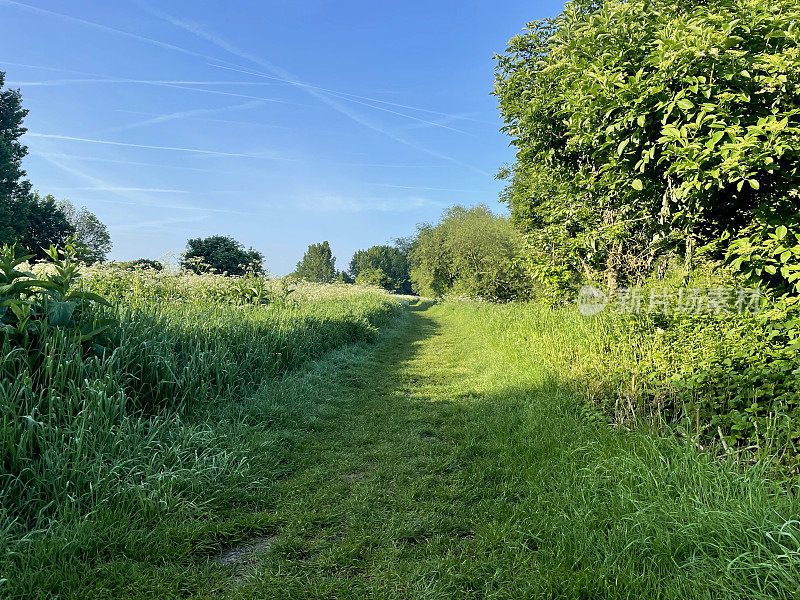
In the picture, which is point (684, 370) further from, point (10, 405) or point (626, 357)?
point (10, 405)

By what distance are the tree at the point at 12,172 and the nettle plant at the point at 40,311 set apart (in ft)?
113

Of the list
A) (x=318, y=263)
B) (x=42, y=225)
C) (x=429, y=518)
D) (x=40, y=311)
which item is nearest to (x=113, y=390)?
(x=40, y=311)

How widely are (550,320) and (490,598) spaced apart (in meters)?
7.37

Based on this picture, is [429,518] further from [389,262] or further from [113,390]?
[389,262]

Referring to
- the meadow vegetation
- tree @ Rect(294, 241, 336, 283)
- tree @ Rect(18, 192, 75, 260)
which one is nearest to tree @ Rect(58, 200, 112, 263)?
tree @ Rect(18, 192, 75, 260)

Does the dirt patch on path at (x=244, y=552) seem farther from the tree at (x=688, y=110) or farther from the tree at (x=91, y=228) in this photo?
the tree at (x=91, y=228)

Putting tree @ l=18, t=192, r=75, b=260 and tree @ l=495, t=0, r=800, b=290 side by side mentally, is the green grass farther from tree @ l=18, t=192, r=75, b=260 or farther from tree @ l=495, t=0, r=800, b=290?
tree @ l=18, t=192, r=75, b=260

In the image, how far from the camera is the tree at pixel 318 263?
311 feet

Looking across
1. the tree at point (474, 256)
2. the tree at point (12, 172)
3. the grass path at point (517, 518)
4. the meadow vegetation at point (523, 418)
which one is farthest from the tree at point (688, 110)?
the tree at point (12, 172)

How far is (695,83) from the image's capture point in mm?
4344

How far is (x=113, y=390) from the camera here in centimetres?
398

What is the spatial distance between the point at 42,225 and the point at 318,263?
61.9 meters

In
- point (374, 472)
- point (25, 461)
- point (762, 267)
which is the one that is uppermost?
point (762, 267)

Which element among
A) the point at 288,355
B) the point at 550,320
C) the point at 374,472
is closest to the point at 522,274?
the point at 550,320
